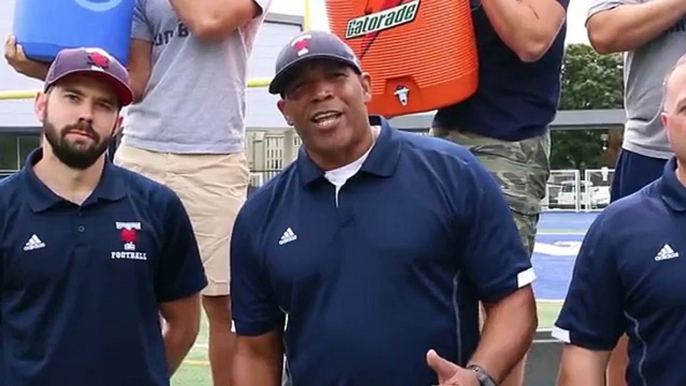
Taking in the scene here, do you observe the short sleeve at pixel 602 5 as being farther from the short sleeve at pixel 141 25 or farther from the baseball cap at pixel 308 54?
the short sleeve at pixel 141 25

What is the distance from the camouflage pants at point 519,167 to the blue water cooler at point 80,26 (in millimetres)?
1233

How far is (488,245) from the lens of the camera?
2.90 metres

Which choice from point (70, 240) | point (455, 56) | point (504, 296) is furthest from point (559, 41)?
point (70, 240)

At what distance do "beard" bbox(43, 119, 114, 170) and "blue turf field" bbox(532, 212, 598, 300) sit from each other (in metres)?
7.22

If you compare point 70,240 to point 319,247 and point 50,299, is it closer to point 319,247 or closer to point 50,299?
point 50,299

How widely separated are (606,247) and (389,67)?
114 centimetres

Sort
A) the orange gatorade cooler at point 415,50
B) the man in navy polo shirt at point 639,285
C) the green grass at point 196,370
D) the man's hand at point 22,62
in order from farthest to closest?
the green grass at point 196,370, the man's hand at point 22,62, the orange gatorade cooler at point 415,50, the man in navy polo shirt at point 639,285

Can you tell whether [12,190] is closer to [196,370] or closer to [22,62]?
[22,62]

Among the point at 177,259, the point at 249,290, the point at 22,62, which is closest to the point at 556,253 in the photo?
the point at 22,62

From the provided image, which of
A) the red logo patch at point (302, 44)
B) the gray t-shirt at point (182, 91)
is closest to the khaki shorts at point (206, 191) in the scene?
the gray t-shirt at point (182, 91)

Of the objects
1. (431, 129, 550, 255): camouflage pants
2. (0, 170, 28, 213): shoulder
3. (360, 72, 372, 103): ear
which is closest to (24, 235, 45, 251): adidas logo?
(0, 170, 28, 213): shoulder

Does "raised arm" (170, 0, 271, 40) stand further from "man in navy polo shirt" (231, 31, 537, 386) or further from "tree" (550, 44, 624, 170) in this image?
"tree" (550, 44, 624, 170)

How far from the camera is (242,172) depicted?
12.7 ft

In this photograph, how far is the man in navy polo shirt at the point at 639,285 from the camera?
2.60 m
